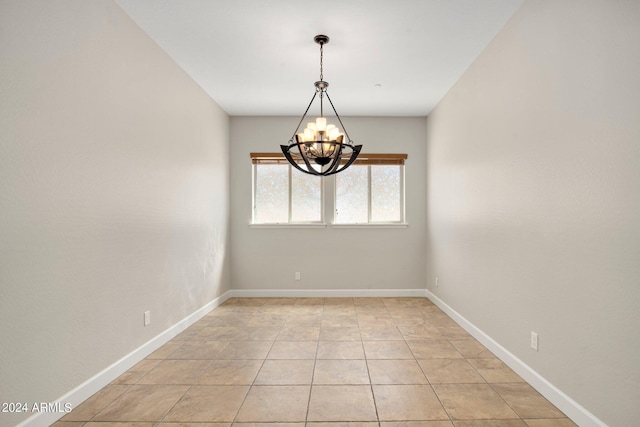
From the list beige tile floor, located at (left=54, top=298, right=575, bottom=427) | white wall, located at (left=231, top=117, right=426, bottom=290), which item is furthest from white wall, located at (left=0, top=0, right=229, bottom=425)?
white wall, located at (left=231, top=117, right=426, bottom=290)

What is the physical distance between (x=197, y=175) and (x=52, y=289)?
7.31 feet

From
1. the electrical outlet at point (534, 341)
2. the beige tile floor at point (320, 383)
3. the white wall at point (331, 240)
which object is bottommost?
the beige tile floor at point (320, 383)

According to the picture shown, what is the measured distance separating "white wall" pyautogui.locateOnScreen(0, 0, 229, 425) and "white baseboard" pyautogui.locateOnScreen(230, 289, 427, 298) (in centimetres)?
169

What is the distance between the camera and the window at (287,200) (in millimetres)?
5324

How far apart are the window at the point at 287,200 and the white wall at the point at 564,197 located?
96.2 inches

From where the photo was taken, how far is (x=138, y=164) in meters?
2.81

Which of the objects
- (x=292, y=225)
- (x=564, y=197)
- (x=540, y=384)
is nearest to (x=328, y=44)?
(x=564, y=197)

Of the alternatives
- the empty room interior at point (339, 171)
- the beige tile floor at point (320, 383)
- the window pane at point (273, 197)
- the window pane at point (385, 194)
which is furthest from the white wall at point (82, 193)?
the window pane at point (385, 194)

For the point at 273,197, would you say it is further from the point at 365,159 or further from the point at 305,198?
the point at 365,159

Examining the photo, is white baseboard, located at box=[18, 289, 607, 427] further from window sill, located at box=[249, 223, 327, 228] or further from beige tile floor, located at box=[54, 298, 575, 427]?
window sill, located at box=[249, 223, 327, 228]

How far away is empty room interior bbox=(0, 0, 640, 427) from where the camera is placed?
5.82ft

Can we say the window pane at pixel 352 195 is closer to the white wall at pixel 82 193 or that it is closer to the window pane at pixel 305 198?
the window pane at pixel 305 198

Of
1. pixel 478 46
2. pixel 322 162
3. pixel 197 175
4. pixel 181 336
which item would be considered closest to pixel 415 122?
pixel 478 46

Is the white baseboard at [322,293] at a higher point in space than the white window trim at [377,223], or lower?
lower
